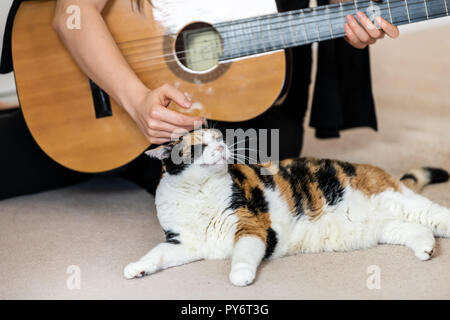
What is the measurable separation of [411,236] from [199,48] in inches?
27.6

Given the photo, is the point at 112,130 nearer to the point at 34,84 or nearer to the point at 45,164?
the point at 34,84

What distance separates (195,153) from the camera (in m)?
1.05

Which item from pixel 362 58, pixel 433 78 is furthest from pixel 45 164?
pixel 433 78

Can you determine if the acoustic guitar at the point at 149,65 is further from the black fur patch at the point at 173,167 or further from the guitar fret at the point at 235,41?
the black fur patch at the point at 173,167

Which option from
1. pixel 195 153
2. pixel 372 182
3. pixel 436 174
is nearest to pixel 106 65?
pixel 195 153

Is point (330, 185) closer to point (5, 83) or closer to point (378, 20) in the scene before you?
point (378, 20)

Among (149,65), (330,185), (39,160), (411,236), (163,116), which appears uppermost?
(149,65)

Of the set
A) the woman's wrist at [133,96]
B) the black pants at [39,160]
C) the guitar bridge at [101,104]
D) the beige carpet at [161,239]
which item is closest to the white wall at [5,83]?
the black pants at [39,160]

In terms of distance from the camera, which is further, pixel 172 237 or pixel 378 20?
pixel 378 20


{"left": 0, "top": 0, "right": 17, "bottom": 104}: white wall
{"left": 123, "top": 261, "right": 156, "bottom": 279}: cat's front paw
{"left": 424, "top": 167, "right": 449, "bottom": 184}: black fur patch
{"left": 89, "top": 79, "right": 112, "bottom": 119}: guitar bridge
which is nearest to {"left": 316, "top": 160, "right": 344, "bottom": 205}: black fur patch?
{"left": 424, "top": 167, "right": 449, "bottom": 184}: black fur patch

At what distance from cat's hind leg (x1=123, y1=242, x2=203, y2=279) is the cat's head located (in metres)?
0.17

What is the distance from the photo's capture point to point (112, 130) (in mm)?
1270

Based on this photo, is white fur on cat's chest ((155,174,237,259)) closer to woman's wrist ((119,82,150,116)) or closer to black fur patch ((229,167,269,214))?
black fur patch ((229,167,269,214))

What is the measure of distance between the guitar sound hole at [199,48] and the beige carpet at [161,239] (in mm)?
445
